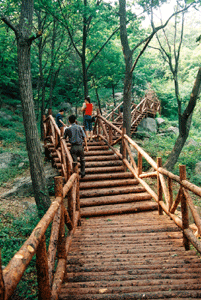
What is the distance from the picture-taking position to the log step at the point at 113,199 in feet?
19.3

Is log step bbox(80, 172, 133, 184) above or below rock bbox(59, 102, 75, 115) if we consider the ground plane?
below

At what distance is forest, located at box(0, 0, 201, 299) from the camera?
19.1 feet

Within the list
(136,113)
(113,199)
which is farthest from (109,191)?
(136,113)

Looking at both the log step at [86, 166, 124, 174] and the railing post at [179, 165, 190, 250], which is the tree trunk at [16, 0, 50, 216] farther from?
the railing post at [179, 165, 190, 250]

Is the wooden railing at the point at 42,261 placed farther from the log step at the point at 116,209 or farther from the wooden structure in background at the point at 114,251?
the log step at the point at 116,209

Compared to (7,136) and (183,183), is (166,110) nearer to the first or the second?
(7,136)

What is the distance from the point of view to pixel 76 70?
23.1 metres

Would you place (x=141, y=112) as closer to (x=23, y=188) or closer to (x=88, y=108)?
(x=88, y=108)

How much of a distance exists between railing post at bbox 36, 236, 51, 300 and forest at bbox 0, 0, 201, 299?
179 centimetres

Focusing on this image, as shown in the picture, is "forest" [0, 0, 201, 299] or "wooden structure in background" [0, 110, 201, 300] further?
"forest" [0, 0, 201, 299]

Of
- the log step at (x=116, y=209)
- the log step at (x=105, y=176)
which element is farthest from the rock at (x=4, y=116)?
the log step at (x=116, y=209)

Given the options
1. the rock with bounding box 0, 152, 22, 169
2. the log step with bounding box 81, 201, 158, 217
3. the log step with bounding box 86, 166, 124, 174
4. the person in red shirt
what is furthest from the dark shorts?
the rock with bounding box 0, 152, 22, 169

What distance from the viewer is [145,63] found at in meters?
17.8

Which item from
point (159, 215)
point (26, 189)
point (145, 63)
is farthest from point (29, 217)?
point (145, 63)
